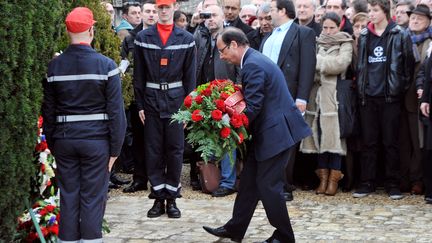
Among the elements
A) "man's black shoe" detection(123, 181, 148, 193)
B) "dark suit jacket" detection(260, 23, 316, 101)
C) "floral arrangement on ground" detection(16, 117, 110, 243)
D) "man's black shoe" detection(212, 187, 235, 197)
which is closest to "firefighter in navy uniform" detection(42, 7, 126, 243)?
"floral arrangement on ground" detection(16, 117, 110, 243)

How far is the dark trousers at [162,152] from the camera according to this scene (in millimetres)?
8867

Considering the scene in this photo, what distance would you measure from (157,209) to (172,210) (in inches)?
6.8

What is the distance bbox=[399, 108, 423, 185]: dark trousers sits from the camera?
33.4 ft

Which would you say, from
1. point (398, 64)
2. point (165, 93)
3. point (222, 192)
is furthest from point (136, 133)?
point (398, 64)

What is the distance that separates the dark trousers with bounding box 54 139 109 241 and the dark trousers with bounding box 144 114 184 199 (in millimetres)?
2420

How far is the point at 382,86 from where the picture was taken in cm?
992

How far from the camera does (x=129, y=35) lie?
10789 mm

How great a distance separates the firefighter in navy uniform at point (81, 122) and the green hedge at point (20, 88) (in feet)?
0.68

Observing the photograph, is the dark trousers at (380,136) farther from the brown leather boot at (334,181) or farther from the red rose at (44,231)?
the red rose at (44,231)

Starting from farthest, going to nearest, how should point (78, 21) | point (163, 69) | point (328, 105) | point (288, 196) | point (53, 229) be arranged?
point (328, 105), point (288, 196), point (163, 69), point (53, 229), point (78, 21)

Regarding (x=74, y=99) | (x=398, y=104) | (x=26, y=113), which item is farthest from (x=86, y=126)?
(x=398, y=104)

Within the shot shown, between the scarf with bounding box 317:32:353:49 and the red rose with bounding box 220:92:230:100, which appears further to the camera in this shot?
the scarf with bounding box 317:32:353:49

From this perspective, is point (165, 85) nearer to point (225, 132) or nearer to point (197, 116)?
point (197, 116)

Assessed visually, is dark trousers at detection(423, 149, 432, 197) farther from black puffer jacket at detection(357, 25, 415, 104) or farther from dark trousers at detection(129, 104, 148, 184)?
dark trousers at detection(129, 104, 148, 184)
